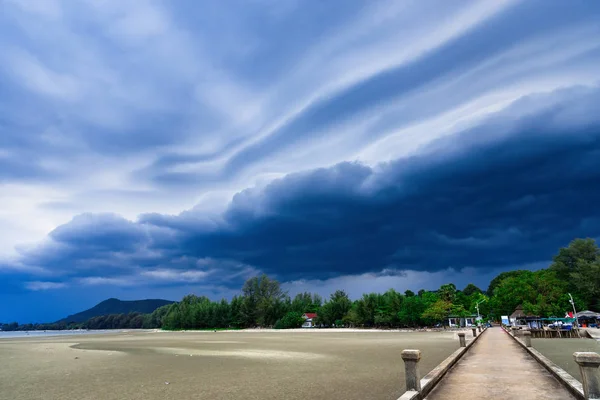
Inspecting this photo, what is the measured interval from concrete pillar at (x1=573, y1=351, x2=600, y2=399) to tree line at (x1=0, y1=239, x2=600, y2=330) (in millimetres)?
76685

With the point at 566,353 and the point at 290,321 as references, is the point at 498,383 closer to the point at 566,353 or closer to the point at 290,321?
the point at 566,353

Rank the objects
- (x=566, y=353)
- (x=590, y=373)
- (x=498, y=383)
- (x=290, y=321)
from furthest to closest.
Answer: (x=290, y=321), (x=566, y=353), (x=498, y=383), (x=590, y=373)

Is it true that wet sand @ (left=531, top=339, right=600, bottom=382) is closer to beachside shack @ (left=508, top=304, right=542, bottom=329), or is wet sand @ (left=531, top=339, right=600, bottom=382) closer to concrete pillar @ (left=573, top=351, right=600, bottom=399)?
concrete pillar @ (left=573, top=351, right=600, bottom=399)

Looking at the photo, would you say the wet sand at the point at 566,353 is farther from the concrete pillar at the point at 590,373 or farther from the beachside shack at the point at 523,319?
the beachside shack at the point at 523,319

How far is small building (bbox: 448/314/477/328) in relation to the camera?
90600 millimetres

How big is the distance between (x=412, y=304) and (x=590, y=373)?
81901 millimetres

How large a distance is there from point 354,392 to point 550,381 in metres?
6.31

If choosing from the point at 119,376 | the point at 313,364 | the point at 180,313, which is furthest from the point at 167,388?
the point at 180,313

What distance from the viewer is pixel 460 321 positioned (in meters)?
90.9

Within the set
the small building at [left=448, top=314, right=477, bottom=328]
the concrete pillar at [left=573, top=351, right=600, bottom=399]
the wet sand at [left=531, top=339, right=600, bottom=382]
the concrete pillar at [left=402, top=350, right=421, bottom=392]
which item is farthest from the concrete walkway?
the small building at [left=448, top=314, right=477, bottom=328]

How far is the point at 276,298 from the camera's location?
117625 millimetres

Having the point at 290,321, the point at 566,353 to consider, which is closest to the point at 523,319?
the point at 290,321

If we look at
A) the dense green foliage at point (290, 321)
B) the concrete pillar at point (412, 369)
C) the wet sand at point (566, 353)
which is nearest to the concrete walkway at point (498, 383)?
the concrete pillar at point (412, 369)

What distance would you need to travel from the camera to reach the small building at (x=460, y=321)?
297ft
